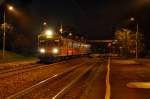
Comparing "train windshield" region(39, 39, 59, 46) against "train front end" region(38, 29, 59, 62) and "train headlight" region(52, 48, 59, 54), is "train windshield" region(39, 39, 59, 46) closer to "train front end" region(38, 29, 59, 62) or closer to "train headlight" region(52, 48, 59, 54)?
"train front end" region(38, 29, 59, 62)

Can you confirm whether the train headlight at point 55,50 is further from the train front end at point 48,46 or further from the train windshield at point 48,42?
the train windshield at point 48,42

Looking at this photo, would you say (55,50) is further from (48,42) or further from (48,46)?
(48,42)

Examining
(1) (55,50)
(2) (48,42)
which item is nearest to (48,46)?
(2) (48,42)

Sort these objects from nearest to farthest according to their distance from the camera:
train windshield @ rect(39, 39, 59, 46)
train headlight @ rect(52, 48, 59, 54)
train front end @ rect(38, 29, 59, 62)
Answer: train headlight @ rect(52, 48, 59, 54) < train front end @ rect(38, 29, 59, 62) < train windshield @ rect(39, 39, 59, 46)

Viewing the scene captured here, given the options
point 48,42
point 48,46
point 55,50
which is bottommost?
point 55,50

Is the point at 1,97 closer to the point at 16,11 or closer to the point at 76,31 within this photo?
the point at 16,11

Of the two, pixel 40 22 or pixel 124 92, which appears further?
pixel 40 22

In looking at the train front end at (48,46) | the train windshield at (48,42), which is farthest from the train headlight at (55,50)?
the train windshield at (48,42)

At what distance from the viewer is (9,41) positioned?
6731 centimetres

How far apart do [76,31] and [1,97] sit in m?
160

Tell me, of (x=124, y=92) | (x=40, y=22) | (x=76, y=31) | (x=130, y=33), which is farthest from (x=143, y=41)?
(x=76, y=31)

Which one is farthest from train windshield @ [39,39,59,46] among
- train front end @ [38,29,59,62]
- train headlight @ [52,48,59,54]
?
train headlight @ [52,48,59,54]

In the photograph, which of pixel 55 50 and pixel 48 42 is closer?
pixel 55 50

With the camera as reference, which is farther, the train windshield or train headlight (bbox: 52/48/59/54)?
the train windshield
